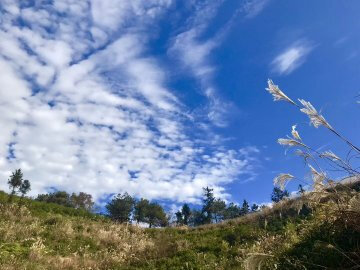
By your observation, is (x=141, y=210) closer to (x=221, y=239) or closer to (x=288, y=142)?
(x=221, y=239)

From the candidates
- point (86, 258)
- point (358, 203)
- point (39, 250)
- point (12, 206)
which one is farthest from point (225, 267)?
point (12, 206)

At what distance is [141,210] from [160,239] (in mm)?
68259

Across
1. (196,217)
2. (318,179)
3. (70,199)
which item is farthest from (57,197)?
(318,179)

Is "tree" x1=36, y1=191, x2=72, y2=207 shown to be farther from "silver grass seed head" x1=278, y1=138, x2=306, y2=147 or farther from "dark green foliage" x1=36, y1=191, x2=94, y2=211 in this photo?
"silver grass seed head" x1=278, y1=138, x2=306, y2=147

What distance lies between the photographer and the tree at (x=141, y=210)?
85.7m

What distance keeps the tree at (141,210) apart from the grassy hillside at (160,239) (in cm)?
6245

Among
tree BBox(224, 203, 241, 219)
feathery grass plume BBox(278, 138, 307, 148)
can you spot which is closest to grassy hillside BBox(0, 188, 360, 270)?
feathery grass plume BBox(278, 138, 307, 148)

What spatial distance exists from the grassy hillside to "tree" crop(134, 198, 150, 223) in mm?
62454

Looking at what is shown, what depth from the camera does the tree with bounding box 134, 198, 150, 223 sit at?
3374 inches

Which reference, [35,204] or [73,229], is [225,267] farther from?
[35,204]

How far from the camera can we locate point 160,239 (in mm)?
19812

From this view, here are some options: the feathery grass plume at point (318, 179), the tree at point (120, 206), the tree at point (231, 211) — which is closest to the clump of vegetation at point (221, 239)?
the feathery grass plume at point (318, 179)

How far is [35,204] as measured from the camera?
24.9 meters

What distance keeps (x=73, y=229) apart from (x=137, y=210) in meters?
69.0
